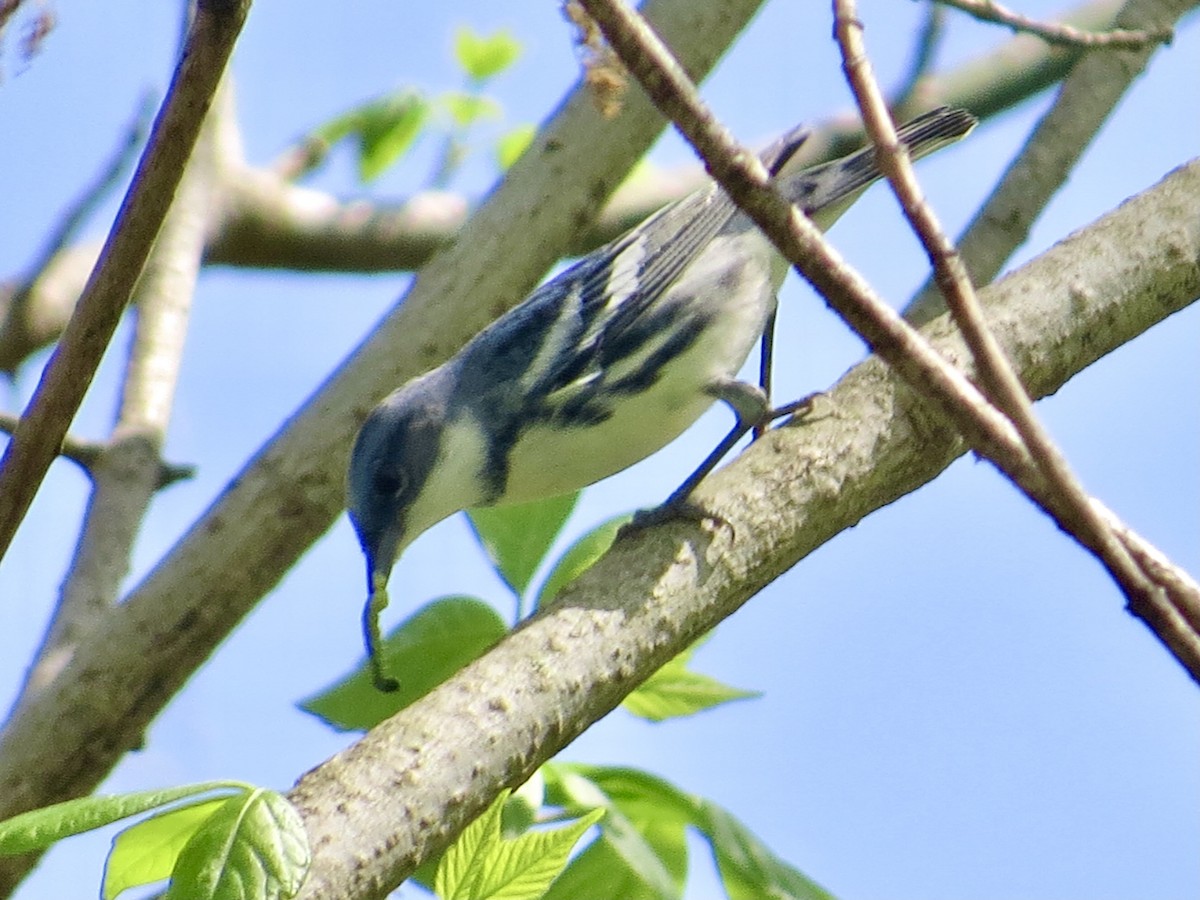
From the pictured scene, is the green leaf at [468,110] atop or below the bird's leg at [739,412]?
atop

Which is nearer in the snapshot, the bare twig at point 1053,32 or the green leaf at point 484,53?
the bare twig at point 1053,32

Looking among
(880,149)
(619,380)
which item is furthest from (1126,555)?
(619,380)

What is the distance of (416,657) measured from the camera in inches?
69.1

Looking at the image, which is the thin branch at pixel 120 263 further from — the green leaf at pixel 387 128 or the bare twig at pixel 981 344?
the green leaf at pixel 387 128

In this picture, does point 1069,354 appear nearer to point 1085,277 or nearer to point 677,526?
point 1085,277

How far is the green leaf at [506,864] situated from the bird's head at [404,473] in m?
1.33

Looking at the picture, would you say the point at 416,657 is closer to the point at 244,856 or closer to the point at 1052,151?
the point at 244,856

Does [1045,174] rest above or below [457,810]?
above

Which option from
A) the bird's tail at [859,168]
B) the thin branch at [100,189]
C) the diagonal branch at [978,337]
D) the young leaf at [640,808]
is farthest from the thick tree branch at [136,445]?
the diagonal branch at [978,337]

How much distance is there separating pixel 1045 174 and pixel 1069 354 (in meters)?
0.95

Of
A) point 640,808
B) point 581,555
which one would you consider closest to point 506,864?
point 640,808

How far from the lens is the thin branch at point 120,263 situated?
4.29ft

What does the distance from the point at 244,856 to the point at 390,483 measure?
1.45 metres

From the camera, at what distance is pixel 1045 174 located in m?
2.67
